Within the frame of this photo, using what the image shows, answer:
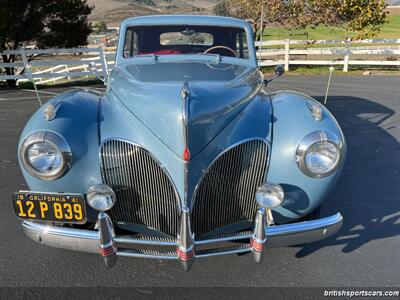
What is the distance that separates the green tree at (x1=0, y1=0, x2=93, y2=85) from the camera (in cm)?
1188

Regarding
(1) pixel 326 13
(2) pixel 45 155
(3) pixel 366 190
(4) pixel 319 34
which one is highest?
(2) pixel 45 155

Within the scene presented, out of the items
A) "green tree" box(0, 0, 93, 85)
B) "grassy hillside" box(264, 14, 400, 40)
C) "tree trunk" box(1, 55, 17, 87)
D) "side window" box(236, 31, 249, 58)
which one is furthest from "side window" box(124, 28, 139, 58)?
"grassy hillside" box(264, 14, 400, 40)

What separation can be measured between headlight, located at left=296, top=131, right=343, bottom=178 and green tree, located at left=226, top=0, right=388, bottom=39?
12.4 meters

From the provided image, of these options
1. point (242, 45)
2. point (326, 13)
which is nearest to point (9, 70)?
point (242, 45)

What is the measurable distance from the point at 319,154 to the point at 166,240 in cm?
115

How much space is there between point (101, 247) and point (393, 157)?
4106 millimetres

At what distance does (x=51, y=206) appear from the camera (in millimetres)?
2268

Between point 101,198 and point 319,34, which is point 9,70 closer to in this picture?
point 101,198

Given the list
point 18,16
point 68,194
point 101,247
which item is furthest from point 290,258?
point 18,16

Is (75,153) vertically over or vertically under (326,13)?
over

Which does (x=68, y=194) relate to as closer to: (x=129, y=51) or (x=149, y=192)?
(x=149, y=192)

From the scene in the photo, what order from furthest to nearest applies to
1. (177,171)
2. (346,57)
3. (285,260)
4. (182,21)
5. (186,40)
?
(346,57) < (186,40) < (182,21) < (285,260) < (177,171)

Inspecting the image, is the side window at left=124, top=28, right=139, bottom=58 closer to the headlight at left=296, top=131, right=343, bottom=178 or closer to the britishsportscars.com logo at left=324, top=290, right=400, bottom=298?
the headlight at left=296, top=131, right=343, bottom=178

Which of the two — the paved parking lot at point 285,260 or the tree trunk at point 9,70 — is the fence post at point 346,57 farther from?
the tree trunk at point 9,70
